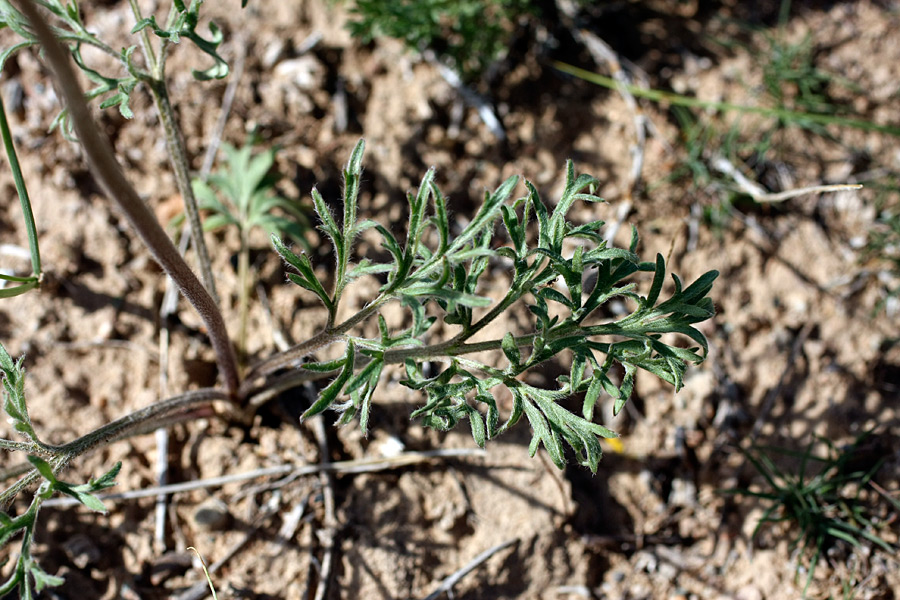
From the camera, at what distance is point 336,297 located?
211cm

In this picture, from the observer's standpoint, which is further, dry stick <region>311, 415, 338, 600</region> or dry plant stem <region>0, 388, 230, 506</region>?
dry stick <region>311, 415, 338, 600</region>

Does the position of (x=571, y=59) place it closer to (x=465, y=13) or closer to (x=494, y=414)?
(x=465, y=13)

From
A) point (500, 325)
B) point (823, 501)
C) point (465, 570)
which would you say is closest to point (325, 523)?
point (465, 570)

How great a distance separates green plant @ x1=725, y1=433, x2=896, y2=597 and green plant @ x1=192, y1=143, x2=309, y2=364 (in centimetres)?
240

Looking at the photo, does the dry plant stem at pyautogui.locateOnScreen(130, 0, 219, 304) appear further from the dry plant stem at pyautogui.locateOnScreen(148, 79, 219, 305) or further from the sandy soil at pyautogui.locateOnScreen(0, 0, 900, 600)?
the sandy soil at pyautogui.locateOnScreen(0, 0, 900, 600)

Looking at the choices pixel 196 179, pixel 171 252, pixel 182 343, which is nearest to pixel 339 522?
pixel 182 343

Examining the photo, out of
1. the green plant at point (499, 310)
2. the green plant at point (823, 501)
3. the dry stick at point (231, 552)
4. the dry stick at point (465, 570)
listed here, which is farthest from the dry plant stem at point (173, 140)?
the green plant at point (823, 501)

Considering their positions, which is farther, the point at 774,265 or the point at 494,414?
the point at 774,265

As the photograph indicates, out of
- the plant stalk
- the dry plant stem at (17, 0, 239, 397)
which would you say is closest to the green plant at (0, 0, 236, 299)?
the plant stalk

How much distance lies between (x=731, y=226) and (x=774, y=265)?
1.05 feet

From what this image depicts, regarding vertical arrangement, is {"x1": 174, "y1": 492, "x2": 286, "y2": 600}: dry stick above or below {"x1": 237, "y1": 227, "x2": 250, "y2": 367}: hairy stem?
below

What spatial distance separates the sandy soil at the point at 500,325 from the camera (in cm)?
295

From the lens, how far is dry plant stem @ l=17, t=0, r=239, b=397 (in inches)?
48.7

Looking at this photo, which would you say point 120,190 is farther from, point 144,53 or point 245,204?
point 245,204
